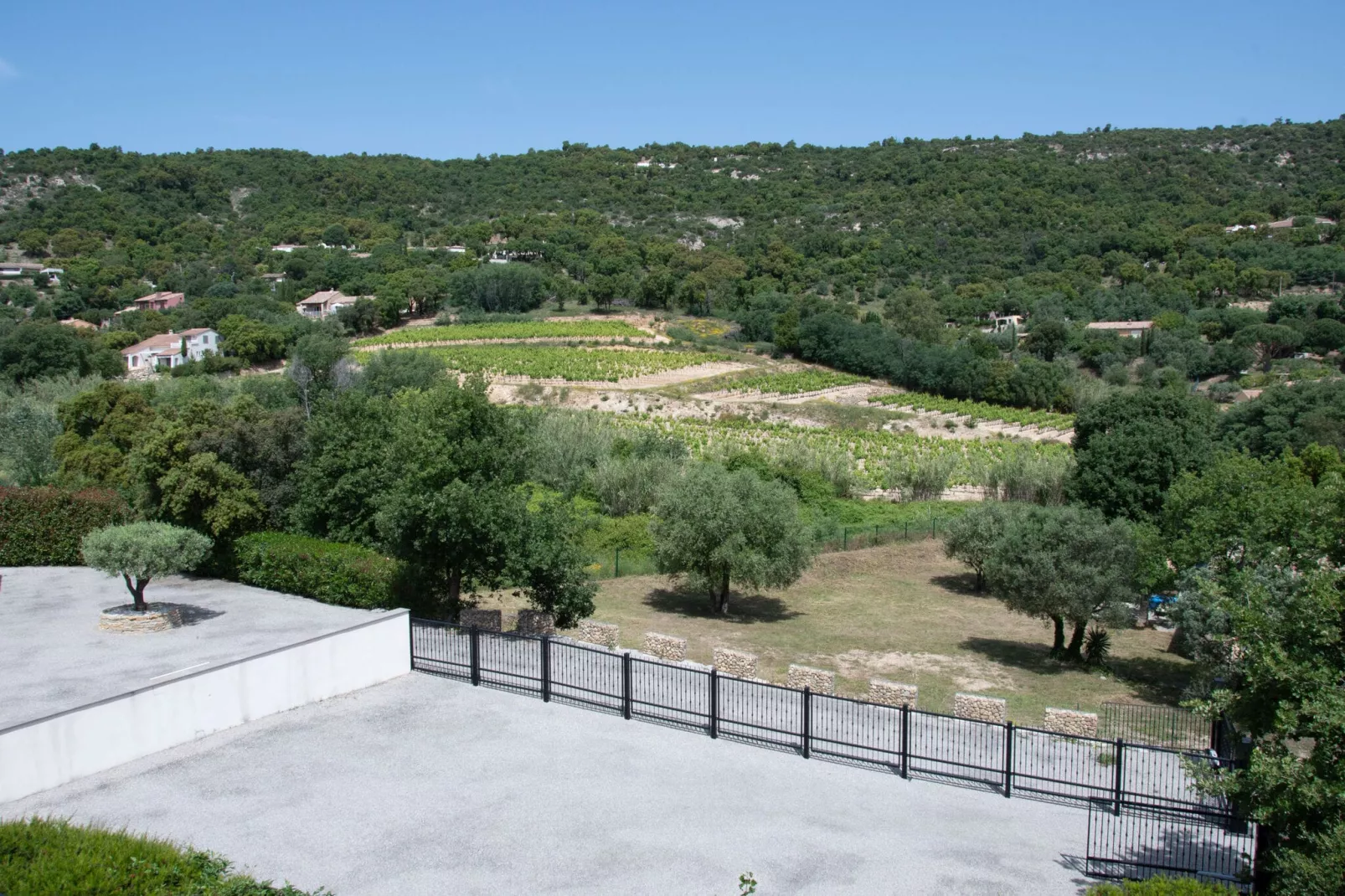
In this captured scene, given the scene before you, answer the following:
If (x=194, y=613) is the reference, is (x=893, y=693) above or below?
below

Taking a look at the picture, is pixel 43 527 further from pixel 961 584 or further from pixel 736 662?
pixel 961 584

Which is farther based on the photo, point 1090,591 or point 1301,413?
point 1301,413

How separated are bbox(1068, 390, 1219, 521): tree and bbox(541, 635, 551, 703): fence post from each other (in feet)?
81.0

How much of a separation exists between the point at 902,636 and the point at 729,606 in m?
5.70

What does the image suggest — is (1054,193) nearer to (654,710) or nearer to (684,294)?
(684,294)

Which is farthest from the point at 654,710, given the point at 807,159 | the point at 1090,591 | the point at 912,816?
the point at 807,159

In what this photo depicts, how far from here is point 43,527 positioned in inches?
1060

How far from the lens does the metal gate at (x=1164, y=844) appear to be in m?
11.9

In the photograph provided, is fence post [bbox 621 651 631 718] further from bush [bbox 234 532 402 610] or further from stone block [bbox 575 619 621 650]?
bush [bbox 234 532 402 610]

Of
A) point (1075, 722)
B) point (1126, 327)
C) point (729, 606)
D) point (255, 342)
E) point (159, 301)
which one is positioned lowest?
point (729, 606)

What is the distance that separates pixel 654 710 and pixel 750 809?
3.65 m

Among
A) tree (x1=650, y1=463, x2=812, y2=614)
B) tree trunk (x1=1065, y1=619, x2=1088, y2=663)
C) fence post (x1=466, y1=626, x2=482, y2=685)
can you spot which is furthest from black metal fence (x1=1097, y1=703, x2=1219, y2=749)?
fence post (x1=466, y1=626, x2=482, y2=685)

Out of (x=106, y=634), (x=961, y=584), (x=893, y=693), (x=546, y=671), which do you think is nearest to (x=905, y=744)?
(x=893, y=693)

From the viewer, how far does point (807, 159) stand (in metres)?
190
